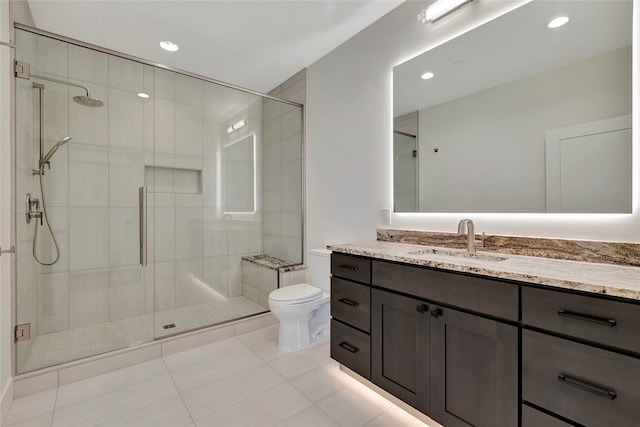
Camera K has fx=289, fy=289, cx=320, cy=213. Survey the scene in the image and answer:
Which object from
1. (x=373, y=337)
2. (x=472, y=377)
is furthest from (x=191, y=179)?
(x=472, y=377)

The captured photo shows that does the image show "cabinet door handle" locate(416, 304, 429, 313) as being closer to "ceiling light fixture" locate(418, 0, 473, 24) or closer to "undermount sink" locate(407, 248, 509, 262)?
"undermount sink" locate(407, 248, 509, 262)

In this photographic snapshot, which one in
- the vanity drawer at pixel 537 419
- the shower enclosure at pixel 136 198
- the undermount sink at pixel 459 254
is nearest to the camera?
the vanity drawer at pixel 537 419

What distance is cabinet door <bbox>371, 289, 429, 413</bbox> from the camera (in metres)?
1.37

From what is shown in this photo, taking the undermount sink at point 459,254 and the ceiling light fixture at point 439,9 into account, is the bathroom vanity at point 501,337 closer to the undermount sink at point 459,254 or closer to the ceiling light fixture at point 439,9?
the undermount sink at point 459,254

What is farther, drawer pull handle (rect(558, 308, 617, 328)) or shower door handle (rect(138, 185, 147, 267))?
shower door handle (rect(138, 185, 147, 267))

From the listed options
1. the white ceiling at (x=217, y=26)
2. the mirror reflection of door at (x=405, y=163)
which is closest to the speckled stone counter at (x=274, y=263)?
the mirror reflection of door at (x=405, y=163)

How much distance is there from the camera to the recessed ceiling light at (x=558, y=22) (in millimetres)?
1427

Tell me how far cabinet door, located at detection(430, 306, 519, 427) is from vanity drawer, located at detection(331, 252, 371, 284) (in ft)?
1.43

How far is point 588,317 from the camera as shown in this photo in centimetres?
91

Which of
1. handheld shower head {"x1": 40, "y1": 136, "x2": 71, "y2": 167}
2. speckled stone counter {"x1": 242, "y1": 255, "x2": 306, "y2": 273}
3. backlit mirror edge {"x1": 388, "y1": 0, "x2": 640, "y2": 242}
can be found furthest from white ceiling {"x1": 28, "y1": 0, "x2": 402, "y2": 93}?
speckled stone counter {"x1": 242, "y1": 255, "x2": 306, "y2": 273}

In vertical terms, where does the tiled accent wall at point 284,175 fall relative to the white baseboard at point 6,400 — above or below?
above

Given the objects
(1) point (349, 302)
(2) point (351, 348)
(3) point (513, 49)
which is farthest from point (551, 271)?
(3) point (513, 49)

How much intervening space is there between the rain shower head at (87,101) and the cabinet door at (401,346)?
2.66m

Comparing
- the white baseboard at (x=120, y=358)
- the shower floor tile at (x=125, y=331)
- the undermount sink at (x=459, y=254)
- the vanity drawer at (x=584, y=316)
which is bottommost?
the white baseboard at (x=120, y=358)
